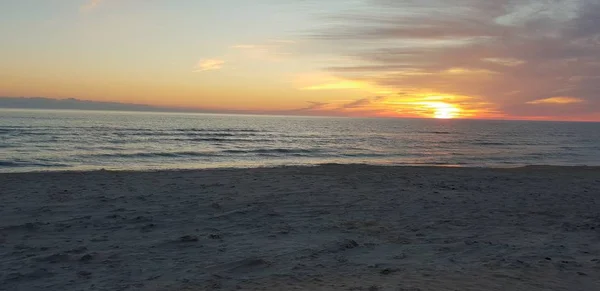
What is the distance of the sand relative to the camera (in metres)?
6.64

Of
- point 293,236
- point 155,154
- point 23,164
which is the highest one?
point 293,236

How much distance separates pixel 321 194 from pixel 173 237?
6.37m

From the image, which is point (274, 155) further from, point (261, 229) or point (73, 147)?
point (261, 229)

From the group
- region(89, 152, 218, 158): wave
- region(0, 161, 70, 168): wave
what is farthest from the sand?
region(89, 152, 218, 158): wave

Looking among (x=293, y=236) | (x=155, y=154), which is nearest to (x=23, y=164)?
(x=155, y=154)

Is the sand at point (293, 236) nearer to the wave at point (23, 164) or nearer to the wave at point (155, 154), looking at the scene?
the wave at point (23, 164)

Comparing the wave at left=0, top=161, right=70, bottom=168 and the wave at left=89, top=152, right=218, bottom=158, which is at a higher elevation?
the wave at left=89, top=152, right=218, bottom=158

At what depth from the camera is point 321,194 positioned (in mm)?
14477

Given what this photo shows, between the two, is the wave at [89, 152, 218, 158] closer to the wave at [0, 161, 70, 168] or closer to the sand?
the wave at [0, 161, 70, 168]

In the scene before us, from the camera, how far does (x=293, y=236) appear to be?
926cm

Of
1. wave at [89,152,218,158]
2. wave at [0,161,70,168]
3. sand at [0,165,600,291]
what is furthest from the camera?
wave at [89,152,218,158]

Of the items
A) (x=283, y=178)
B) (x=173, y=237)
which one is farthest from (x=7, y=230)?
(x=283, y=178)

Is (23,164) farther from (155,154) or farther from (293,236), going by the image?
(293,236)

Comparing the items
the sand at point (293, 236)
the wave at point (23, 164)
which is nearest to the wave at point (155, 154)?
the wave at point (23, 164)
